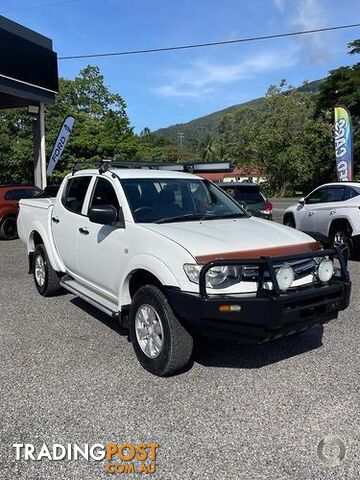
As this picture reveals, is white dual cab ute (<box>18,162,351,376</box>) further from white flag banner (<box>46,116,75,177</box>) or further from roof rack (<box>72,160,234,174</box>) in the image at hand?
white flag banner (<box>46,116,75,177</box>)

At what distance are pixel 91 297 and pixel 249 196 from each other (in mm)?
9118

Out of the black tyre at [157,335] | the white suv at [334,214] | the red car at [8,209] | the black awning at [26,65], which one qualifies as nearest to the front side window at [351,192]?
the white suv at [334,214]

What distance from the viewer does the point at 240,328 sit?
3703 mm

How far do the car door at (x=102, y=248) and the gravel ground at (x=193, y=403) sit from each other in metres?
0.64

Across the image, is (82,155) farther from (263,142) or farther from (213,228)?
(213,228)

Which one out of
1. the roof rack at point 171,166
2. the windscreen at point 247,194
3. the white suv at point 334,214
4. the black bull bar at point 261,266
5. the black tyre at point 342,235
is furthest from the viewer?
the windscreen at point 247,194

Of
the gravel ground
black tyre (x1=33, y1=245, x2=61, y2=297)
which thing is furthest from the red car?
the gravel ground

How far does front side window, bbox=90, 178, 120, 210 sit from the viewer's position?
16.7ft

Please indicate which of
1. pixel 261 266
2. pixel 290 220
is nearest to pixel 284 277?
pixel 261 266

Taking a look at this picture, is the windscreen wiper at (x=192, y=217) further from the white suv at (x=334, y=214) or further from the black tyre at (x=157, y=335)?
the white suv at (x=334, y=214)

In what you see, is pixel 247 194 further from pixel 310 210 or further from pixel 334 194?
pixel 334 194

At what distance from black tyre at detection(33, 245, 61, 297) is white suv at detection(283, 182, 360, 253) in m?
5.40

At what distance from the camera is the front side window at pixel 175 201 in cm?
479

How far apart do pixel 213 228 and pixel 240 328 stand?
1.10 meters
